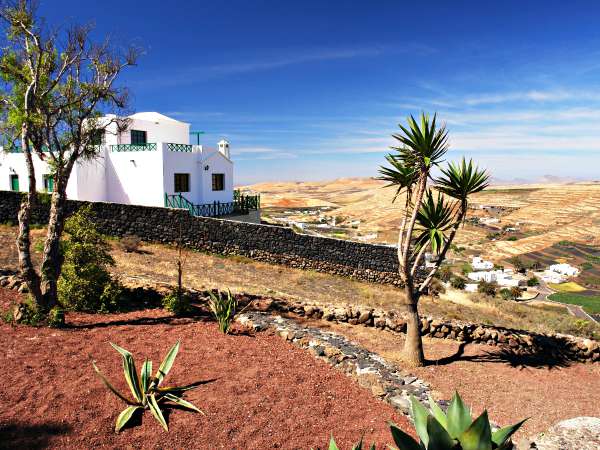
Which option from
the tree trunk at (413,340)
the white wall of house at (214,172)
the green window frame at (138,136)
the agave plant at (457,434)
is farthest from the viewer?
the green window frame at (138,136)

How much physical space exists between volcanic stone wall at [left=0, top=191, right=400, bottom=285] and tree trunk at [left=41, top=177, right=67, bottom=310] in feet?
33.0

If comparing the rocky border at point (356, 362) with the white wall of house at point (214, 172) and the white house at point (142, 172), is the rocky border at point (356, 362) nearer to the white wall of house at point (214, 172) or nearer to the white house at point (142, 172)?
the white house at point (142, 172)

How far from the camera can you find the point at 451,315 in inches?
613

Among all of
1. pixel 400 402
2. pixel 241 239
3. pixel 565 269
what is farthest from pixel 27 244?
pixel 565 269

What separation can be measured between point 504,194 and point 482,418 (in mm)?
86201

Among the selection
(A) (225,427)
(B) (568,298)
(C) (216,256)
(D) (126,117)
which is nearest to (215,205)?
(C) (216,256)

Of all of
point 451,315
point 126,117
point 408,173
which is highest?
point 126,117

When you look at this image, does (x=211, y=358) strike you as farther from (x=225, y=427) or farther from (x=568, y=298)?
(x=568, y=298)

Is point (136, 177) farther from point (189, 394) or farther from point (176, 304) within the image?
point (189, 394)

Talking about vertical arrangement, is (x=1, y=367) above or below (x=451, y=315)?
above

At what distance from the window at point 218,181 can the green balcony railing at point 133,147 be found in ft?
14.0

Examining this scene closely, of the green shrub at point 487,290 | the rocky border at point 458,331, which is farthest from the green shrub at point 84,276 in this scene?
the green shrub at point 487,290

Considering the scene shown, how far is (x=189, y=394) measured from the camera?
19.6 ft

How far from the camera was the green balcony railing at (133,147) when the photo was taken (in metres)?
22.4
